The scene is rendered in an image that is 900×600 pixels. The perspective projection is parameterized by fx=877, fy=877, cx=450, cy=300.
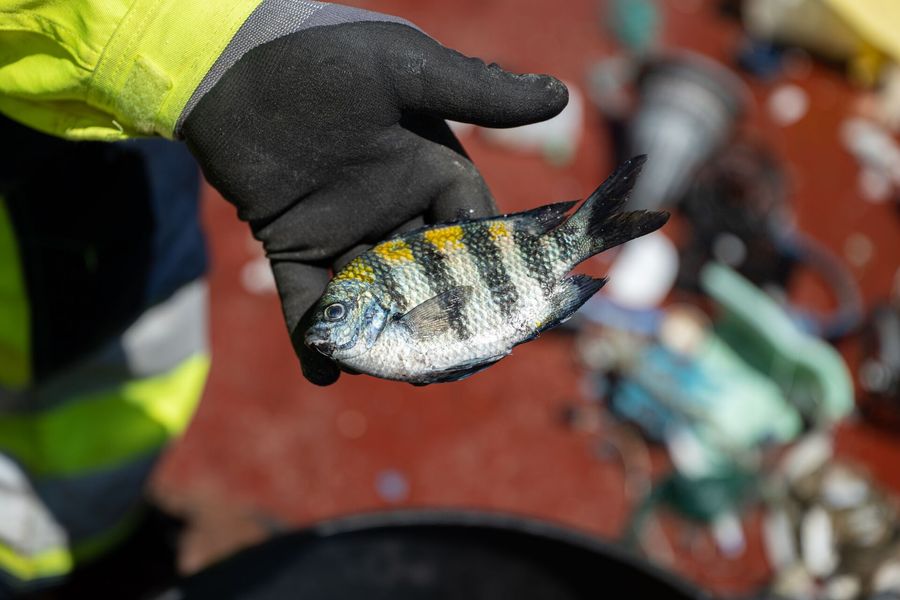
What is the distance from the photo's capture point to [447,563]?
2.57 meters

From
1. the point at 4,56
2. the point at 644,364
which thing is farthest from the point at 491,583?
the point at 644,364

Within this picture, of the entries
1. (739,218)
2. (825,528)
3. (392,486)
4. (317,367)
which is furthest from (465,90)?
(739,218)

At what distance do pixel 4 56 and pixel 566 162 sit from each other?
4.22 metres

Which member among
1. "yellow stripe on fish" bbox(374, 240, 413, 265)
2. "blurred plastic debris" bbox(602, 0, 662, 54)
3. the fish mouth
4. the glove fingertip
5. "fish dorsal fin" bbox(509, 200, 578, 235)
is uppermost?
"fish dorsal fin" bbox(509, 200, 578, 235)

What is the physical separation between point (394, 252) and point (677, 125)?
14.0ft

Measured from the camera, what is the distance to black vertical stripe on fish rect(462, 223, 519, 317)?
1.66 metres

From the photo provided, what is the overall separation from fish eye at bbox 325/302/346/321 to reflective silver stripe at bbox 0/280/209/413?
1.07 metres

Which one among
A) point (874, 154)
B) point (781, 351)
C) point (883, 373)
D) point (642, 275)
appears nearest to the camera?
point (781, 351)

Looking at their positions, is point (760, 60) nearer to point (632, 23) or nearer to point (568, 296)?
point (632, 23)

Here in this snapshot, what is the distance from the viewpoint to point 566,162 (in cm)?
561

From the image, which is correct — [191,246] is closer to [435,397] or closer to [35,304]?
[35,304]

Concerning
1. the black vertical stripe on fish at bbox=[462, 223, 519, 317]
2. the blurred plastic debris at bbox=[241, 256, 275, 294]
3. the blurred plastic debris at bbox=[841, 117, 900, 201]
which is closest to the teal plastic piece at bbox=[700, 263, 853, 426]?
the blurred plastic debris at bbox=[841, 117, 900, 201]

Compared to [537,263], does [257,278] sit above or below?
below

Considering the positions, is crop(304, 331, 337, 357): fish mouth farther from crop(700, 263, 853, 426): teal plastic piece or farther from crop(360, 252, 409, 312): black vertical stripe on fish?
crop(700, 263, 853, 426): teal plastic piece
